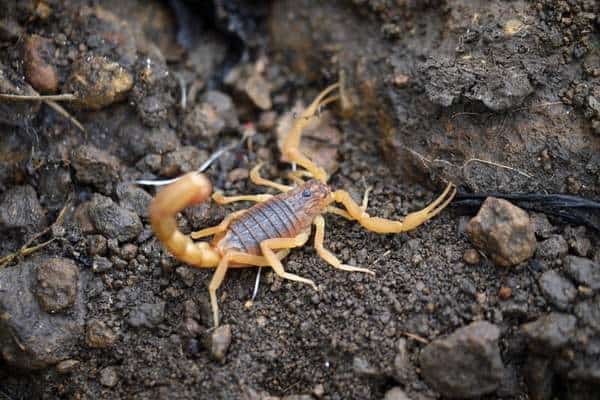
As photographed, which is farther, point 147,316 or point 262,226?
point 262,226

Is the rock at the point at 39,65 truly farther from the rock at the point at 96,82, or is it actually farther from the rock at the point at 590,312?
the rock at the point at 590,312

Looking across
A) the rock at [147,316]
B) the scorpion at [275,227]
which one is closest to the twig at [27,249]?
the rock at [147,316]

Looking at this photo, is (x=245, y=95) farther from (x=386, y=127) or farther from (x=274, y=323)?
(x=274, y=323)

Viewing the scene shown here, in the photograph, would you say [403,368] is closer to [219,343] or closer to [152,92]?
[219,343]

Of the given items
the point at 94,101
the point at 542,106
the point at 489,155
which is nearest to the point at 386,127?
the point at 489,155

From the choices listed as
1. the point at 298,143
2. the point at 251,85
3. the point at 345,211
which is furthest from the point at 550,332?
the point at 251,85
